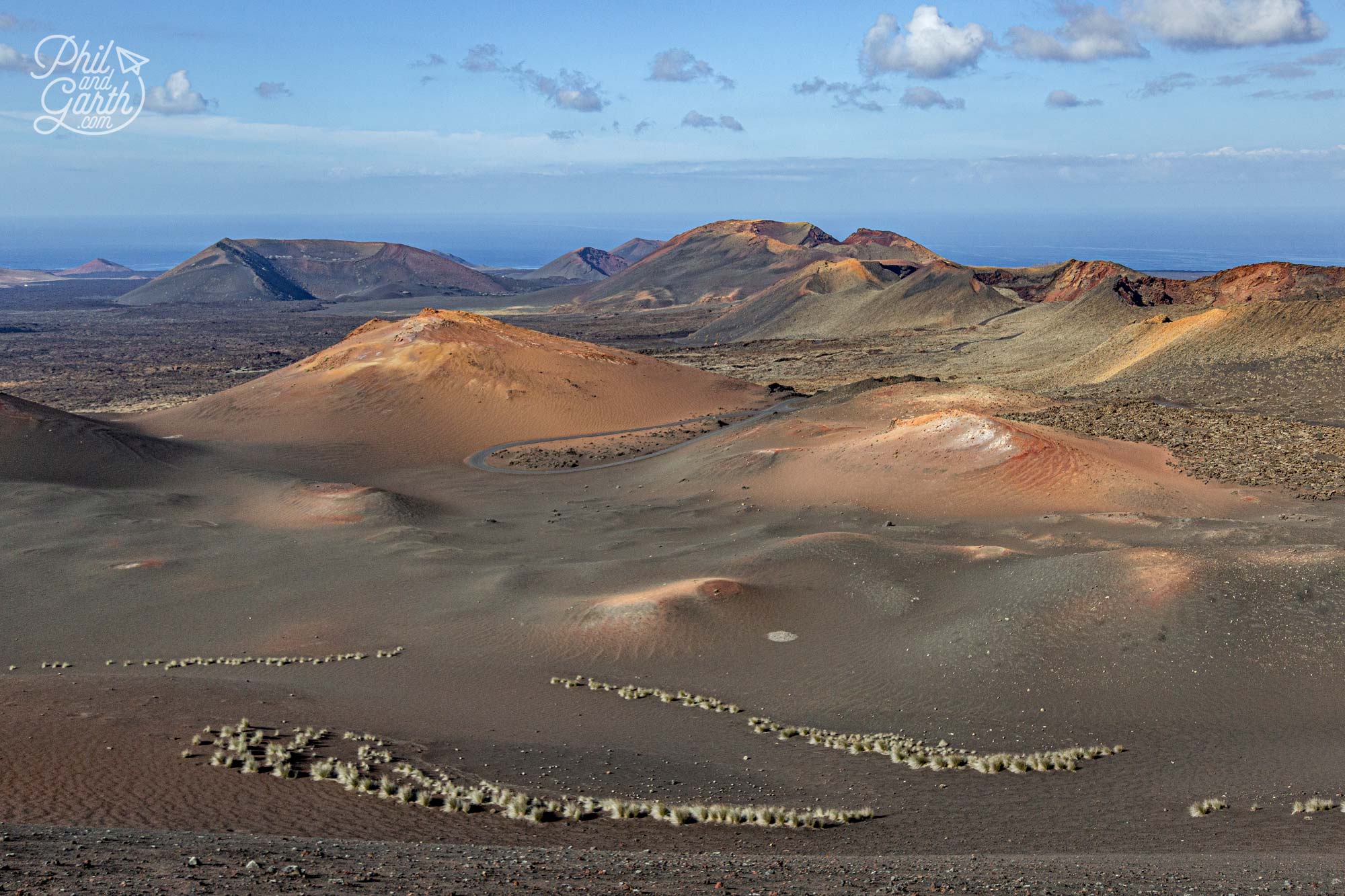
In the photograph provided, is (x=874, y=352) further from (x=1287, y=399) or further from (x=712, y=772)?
(x=712, y=772)

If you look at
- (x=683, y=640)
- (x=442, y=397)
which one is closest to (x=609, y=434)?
(x=442, y=397)

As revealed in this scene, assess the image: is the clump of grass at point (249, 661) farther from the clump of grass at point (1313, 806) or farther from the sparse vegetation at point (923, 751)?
the clump of grass at point (1313, 806)

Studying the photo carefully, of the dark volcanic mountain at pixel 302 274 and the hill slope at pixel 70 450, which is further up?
the dark volcanic mountain at pixel 302 274

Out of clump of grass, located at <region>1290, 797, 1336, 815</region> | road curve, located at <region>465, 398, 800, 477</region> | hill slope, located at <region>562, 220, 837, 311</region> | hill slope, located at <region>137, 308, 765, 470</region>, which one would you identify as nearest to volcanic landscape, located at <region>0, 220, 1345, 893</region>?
clump of grass, located at <region>1290, 797, 1336, 815</region>

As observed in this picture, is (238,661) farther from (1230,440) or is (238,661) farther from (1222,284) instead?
(1222,284)

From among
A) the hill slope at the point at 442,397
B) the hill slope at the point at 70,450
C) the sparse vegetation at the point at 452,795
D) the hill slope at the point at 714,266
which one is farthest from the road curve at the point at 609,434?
the hill slope at the point at 714,266

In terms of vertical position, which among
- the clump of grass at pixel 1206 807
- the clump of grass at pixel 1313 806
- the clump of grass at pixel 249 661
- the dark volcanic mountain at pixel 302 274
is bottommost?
the clump of grass at pixel 249 661

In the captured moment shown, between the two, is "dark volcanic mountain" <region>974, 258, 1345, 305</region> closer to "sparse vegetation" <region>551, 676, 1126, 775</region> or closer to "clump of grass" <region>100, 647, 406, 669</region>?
"sparse vegetation" <region>551, 676, 1126, 775</region>
